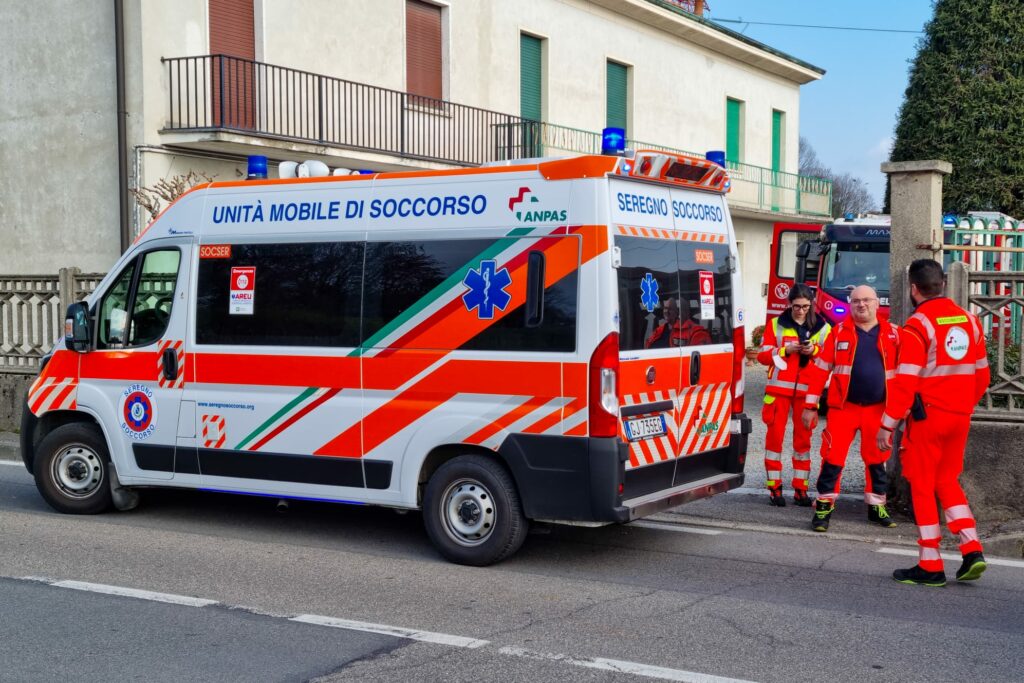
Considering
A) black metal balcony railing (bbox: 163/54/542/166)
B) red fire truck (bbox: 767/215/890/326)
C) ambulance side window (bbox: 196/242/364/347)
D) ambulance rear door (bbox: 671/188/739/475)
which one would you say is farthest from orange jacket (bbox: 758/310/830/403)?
black metal balcony railing (bbox: 163/54/542/166)

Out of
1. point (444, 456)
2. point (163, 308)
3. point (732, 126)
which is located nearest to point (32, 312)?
point (163, 308)

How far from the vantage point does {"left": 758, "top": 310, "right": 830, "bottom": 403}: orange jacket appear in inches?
351

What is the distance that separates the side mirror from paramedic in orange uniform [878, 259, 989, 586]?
5.53 m

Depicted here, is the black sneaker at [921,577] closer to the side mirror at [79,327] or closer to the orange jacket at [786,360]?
the orange jacket at [786,360]

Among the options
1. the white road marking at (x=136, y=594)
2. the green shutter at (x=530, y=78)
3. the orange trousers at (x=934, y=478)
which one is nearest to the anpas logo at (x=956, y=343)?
the orange trousers at (x=934, y=478)

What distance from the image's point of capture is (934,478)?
6578 millimetres

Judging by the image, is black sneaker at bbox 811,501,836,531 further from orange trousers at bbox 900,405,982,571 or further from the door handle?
the door handle

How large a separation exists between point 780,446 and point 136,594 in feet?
16.4

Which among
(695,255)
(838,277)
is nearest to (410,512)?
(695,255)

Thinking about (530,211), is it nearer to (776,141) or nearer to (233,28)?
(233,28)

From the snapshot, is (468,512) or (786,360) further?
(786,360)

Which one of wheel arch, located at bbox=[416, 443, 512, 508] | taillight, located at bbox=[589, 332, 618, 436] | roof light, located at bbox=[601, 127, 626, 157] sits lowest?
wheel arch, located at bbox=[416, 443, 512, 508]

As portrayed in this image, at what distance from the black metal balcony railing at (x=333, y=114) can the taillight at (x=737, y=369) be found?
1008 cm

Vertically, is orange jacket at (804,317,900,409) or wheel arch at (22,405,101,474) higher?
orange jacket at (804,317,900,409)
